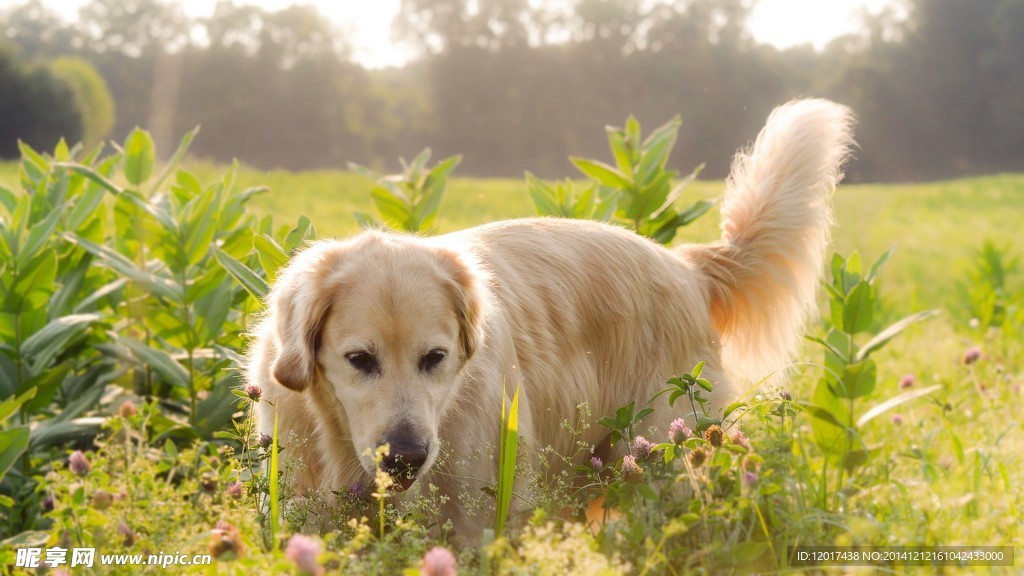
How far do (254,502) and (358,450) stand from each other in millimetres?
371

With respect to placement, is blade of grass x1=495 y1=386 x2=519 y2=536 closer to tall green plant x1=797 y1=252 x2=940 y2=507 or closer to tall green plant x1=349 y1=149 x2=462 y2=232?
tall green plant x1=797 y1=252 x2=940 y2=507

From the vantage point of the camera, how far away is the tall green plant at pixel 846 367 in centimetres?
315

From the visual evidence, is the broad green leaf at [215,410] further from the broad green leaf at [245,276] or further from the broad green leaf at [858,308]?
the broad green leaf at [858,308]

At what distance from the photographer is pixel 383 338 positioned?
2.62 meters

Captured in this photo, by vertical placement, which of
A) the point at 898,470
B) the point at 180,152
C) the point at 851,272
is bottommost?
the point at 898,470

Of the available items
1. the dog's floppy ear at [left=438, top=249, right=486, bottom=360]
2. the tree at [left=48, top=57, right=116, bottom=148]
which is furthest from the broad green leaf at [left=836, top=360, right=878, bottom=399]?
the tree at [left=48, top=57, right=116, bottom=148]

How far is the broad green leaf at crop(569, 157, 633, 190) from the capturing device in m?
4.77

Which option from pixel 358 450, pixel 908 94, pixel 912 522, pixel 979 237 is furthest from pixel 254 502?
pixel 908 94

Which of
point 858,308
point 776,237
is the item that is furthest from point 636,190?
point 858,308

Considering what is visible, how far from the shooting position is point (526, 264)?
353 cm

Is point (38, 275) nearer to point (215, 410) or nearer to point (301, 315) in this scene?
point (215, 410)

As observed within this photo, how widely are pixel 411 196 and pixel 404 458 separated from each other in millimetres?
2658

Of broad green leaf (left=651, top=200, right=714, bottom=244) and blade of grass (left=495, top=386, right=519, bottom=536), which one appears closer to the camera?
blade of grass (left=495, top=386, right=519, bottom=536)

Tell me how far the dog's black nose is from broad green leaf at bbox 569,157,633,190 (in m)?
2.59
